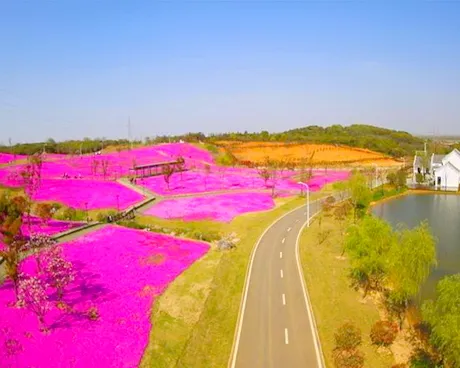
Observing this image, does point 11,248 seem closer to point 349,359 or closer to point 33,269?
point 33,269

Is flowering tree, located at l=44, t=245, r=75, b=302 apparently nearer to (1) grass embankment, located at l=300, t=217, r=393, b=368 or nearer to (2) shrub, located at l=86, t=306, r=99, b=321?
(2) shrub, located at l=86, t=306, r=99, b=321

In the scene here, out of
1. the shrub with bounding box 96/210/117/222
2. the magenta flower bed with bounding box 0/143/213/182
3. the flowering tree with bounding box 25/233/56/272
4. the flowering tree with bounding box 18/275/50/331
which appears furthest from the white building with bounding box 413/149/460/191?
the flowering tree with bounding box 18/275/50/331

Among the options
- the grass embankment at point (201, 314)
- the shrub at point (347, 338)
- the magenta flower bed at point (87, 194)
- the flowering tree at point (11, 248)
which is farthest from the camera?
the magenta flower bed at point (87, 194)

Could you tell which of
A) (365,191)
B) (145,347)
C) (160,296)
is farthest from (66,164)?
(145,347)

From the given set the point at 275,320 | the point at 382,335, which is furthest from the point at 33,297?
the point at 382,335

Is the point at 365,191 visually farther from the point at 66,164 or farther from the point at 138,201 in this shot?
the point at 66,164

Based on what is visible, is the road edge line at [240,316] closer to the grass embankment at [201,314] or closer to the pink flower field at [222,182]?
the grass embankment at [201,314]

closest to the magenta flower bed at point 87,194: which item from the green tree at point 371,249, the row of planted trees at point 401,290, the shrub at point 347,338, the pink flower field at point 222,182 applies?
the pink flower field at point 222,182

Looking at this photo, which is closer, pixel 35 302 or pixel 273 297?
pixel 35 302
